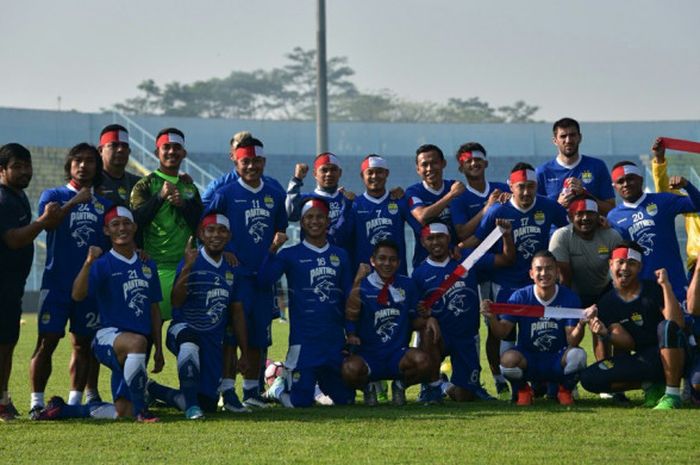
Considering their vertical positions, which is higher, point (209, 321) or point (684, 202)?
point (684, 202)

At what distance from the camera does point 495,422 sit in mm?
8742

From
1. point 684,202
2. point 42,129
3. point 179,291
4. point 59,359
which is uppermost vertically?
point 42,129

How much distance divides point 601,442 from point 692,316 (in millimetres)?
2572

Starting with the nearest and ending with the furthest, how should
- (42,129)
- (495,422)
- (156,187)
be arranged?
1. (495,422)
2. (156,187)
3. (42,129)

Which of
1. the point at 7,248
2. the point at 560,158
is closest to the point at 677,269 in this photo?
the point at 560,158

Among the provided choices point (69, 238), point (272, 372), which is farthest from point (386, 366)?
point (69, 238)

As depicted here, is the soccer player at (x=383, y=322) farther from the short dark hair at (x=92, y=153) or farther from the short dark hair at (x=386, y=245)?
the short dark hair at (x=92, y=153)

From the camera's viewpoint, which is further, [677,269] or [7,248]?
[677,269]

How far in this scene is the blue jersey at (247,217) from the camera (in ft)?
34.3

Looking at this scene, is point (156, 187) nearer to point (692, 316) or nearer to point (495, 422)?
point (495, 422)

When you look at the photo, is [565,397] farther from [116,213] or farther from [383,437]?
[116,213]

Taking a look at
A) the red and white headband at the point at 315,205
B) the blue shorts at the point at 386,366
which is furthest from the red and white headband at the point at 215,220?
the blue shorts at the point at 386,366

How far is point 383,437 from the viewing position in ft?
26.5

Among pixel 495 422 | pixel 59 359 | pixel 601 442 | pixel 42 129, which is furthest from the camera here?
pixel 42 129
